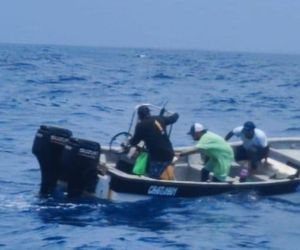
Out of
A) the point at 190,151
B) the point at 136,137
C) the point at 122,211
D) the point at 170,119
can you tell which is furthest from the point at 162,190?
the point at 170,119

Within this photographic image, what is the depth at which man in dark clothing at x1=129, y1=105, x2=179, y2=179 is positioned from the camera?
16.8m

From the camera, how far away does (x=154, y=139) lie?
55.4 ft

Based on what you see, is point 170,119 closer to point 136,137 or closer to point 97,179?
point 136,137

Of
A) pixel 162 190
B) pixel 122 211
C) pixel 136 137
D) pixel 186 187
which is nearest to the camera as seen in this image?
pixel 122 211

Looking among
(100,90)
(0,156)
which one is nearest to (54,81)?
(100,90)

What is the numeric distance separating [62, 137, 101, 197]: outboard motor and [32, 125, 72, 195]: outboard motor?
0.26 m

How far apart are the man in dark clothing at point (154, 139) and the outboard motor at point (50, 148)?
1257mm

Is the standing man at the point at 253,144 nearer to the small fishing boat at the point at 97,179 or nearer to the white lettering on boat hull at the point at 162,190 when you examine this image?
the small fishing boat at the point at 97,179

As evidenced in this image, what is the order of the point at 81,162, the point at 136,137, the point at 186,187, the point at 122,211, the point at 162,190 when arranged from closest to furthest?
the point at 81,162, the point at 122,211, the point at 162,190, the point at 186,187, the point at 136,137

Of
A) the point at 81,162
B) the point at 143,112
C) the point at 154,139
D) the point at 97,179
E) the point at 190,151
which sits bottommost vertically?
the point at 97,179

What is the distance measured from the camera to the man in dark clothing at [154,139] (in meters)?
16.8

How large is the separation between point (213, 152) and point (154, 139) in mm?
1294

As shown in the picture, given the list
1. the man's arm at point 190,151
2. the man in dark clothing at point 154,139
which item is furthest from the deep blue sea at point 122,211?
the man's arm at point 190,151

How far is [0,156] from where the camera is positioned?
22828mm
